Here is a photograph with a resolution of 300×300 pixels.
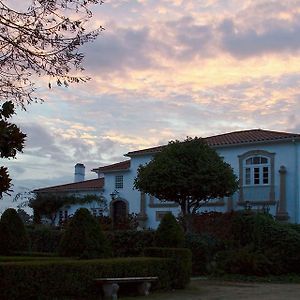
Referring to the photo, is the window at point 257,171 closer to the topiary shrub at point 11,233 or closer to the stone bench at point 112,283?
the topiary shrub at point 11,233

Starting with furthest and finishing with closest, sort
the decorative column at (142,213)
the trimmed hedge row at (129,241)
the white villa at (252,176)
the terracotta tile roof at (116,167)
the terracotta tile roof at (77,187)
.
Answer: the terracotta tile roof at (77,187) < the terracotta tile roof at (116,167) < the decorative column at (142,213) < the white villa at (252,176) < the trimmed hedge row at (129,241)

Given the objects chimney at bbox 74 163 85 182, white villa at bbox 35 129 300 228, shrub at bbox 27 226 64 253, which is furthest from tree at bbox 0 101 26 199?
chimney at bbox 74 163 85 182

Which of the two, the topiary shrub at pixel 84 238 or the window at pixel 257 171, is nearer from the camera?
the topiary shrub at pixel 84 238

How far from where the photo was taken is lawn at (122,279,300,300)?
16.8m

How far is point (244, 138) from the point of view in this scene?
38688mm

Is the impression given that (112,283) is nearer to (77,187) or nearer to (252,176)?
(252,176)

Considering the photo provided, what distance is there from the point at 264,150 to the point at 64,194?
612 inches

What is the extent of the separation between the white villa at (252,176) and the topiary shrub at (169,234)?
1679cm

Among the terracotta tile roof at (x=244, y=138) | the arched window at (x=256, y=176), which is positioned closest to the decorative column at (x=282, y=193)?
the arched window at (x=256, y=176)

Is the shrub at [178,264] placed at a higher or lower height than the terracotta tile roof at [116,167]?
lower

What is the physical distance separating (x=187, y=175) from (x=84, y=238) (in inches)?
553

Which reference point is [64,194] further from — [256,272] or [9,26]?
[9,26]

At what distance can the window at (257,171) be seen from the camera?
37.2 m

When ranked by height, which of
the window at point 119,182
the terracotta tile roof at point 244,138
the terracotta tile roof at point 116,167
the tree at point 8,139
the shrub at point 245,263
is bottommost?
the shrub at point 245,263
